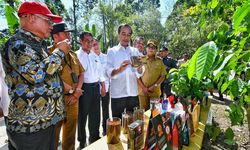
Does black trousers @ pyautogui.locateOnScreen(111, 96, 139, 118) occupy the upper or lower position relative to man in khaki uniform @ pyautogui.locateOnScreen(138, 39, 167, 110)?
lower

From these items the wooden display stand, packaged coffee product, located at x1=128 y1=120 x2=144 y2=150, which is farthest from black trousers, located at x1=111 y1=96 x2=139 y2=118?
packaged coffee product, located at x1=128 y1=120 x2=144 y2=150

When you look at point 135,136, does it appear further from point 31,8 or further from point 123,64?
point 123,64

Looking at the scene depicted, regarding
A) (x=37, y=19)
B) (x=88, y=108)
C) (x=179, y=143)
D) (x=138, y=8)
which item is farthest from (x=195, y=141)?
(x=138, y=8)

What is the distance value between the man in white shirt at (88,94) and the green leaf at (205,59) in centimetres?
281

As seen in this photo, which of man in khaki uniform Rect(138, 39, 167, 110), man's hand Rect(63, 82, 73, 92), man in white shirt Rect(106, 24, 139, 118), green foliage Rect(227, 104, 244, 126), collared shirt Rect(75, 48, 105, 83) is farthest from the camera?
collared shirt Rect(75, 48, 105, 83)

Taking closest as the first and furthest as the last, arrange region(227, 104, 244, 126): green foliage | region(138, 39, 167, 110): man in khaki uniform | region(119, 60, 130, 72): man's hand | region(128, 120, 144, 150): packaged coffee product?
1. region(128, 120, 144, 150): packaged coffee product
2. region(227, 104, 244, 126): green foliage
3. region(119, 60, 130, 72): man's hand
4. region(138, 39, 167, 110): man in khaki uniform

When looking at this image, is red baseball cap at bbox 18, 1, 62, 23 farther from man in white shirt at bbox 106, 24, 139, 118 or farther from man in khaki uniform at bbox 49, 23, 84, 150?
man in white shirt at bbox 106, 24, 139, 118

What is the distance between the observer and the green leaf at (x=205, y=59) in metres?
0.69

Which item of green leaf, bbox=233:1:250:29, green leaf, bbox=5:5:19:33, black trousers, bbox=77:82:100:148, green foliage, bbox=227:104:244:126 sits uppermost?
green leaf, bbox=5:5:19:33

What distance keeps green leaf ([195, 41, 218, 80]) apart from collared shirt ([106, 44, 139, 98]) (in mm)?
2240

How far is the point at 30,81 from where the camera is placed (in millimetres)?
1698

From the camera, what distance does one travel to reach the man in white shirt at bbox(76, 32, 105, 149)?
3436mm

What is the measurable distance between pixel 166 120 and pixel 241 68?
632 millimetres

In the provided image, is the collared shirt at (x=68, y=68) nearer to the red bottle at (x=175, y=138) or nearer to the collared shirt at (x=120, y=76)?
the collared shirt at (x=120, y=76)
